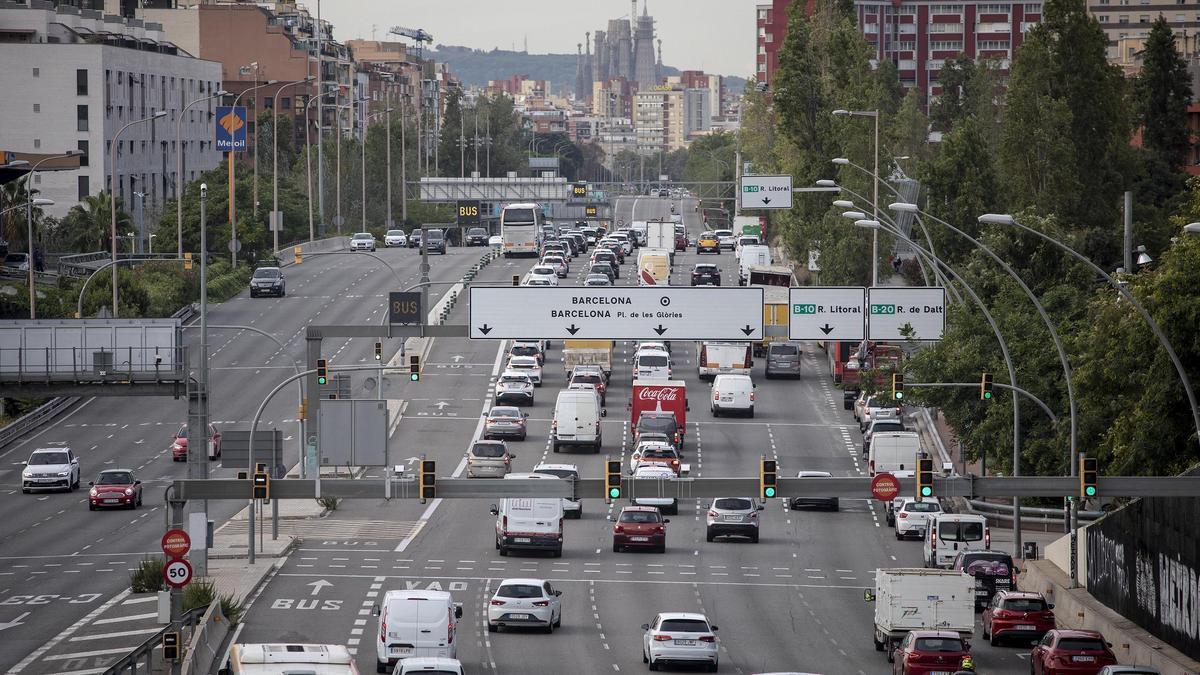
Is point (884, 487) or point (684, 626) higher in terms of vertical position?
point (884, 487)

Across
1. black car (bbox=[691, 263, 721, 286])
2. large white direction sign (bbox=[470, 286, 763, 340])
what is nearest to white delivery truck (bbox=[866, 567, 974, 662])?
large white direction sign (bbox=[470, 286, 763, 340])

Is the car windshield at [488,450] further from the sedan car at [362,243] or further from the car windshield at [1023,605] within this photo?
the sedan car at [362,243]

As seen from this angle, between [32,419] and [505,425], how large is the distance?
20229 mm

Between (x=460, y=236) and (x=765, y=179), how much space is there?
105 meters

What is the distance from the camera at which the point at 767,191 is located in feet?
278

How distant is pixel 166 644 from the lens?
30953mm

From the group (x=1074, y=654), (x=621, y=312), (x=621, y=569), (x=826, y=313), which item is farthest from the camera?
(x=826, y=313)

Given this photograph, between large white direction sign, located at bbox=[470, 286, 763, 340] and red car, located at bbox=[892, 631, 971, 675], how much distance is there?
702 inches

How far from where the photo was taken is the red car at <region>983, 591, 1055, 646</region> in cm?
4062

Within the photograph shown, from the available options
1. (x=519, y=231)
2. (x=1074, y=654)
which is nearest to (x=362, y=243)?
(x=519, y=231)

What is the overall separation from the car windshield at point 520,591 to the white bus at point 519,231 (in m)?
96.5

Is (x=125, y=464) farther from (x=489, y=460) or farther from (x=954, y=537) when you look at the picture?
(x=954, y=537)

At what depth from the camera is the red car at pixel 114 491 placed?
6128 cm

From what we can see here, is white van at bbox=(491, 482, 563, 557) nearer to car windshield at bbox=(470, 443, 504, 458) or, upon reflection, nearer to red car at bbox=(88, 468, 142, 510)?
car windshield at bbox=(470, 443, 504, 458)
